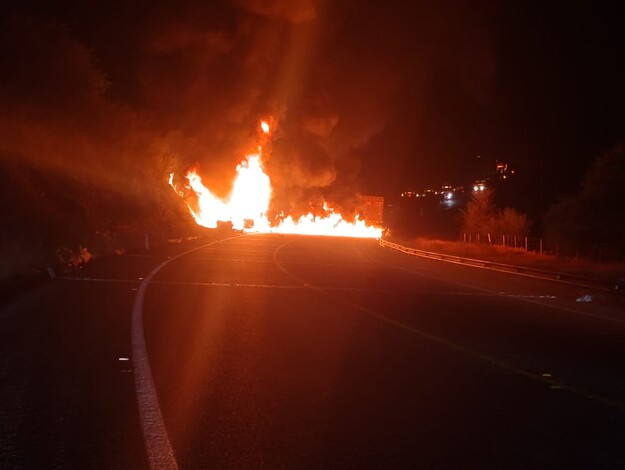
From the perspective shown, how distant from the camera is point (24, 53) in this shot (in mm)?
31906

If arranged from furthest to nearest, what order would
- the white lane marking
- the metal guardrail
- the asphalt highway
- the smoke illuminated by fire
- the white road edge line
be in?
the smoke illuminated by fire → the metal guardrail → the white lane marking → the asphalt highway → the white road edge line

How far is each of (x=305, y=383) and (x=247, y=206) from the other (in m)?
73.0

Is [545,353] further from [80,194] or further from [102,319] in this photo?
[80,194]

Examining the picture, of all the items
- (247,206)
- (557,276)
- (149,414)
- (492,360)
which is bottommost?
(492,360)

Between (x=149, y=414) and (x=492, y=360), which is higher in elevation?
(x=149, y=414)

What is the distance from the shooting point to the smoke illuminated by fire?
71875 millimetres

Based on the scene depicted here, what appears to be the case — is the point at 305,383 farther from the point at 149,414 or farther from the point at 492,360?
the point at 492,360

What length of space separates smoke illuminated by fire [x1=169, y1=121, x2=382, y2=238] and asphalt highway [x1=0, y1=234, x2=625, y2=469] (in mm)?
51176

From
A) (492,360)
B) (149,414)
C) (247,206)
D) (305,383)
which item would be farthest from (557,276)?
(247,206)

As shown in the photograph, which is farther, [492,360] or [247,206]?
[247,206]

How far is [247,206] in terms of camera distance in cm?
8050

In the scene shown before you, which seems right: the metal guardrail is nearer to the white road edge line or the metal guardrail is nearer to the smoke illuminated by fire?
the white road edge line

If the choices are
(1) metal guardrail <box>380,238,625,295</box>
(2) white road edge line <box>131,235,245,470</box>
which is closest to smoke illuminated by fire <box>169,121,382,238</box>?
(1) metal guardrail <box>380,238,625,295</box>

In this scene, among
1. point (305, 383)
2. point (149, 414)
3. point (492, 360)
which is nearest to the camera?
point (149, 414)
